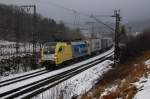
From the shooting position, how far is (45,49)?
35.4 meters

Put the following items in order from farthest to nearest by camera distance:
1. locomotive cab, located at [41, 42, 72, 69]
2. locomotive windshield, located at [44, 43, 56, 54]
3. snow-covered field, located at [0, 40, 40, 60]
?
snow-covered field, located at [0, 40, 40, 60] → locomotive windshield, located at [44, 43, 56, 54] → locomotive cab, located at [41, 42, 72, 69]

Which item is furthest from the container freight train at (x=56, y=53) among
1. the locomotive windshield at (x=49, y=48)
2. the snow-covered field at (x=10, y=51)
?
the snow-covered field at (x=10, y=51)

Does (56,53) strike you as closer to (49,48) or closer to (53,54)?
(53,54)

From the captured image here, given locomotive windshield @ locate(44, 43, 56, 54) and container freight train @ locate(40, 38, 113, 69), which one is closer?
container freight train @ locate(40, 38, 113, 69)

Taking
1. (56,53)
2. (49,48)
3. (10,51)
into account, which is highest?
(49,48)

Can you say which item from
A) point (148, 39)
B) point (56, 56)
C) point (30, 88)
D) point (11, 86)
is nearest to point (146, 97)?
point (30, 88)

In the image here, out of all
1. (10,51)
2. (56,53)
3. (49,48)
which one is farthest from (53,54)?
Result: (10,51)

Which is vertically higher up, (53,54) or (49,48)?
(49,48)

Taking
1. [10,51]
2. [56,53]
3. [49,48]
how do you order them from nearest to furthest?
[56,53] → [49,48] → [10,51]

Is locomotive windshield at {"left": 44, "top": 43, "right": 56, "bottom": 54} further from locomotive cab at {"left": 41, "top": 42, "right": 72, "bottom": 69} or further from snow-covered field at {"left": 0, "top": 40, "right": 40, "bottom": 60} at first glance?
snow-covered field at {"left": 0, "top": 40, "right": 40, "bottom": 60}

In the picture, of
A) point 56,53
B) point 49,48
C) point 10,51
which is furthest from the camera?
point 10,51

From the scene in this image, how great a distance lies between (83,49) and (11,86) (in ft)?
84.8

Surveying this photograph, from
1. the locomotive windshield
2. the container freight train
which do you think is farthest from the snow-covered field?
the container freight train

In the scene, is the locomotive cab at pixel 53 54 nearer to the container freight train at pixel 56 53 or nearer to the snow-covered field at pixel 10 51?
the container freight train at pixel 56 53
